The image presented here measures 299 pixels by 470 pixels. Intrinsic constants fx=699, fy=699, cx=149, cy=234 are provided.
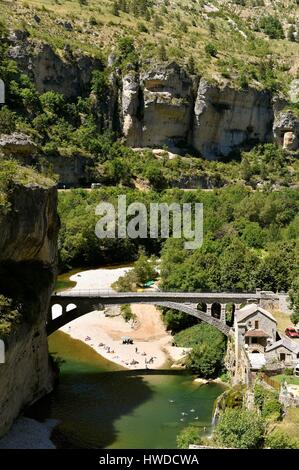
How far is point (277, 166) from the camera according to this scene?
397 ft

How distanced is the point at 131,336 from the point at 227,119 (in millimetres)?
70604

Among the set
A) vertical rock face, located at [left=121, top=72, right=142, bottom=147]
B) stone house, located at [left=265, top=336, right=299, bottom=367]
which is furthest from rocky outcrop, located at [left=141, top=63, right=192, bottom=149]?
stone house, located at [left=265, top=336, right=299, bottom=367]

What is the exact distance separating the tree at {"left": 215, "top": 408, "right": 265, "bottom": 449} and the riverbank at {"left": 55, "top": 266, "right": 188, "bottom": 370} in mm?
19840

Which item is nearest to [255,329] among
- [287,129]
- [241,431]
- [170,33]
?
[241,431]

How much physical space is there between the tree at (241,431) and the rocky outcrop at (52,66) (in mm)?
89546

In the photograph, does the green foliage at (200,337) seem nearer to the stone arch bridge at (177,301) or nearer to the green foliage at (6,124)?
the stone arch bridge at (177,301)

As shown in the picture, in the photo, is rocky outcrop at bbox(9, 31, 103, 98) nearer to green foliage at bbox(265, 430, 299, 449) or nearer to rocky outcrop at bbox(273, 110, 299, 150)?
rocky outcrop at bbox(273, 110, 299, 150)

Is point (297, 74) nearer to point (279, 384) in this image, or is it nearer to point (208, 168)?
point (208, 168)

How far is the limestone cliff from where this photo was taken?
36188 mm

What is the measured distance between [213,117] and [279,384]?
88929 mm

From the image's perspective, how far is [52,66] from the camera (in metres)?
115

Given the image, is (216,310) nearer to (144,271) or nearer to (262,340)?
(262,340)

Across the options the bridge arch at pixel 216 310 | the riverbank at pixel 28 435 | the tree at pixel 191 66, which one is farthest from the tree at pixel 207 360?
the tree at pixel 191 66

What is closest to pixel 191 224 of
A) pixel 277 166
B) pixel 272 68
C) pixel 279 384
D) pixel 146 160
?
pixel 146 160
